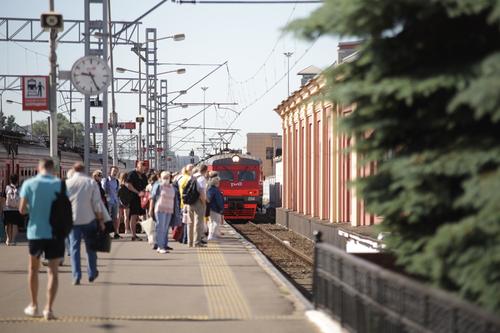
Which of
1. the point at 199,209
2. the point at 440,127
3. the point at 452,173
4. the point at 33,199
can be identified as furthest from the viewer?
the point at 199,209

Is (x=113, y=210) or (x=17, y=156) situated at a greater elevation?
(x=17, y=156)

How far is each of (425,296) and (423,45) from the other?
181 cm

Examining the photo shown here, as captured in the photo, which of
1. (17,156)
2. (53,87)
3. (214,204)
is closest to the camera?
(53,87)

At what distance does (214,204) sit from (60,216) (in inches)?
496

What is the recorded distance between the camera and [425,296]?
21.6ft

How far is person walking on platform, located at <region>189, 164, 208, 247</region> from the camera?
20984 millimetres

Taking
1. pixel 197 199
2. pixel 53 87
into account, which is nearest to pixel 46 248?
pixel 53 87

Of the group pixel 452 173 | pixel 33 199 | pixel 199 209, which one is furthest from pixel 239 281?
pixel 452 173

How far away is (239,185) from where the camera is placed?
145 feet

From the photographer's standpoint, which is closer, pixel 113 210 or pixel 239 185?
pixel 113 210

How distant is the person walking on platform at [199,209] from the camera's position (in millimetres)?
20984

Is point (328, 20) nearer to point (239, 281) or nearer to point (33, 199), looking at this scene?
point (33, 199)

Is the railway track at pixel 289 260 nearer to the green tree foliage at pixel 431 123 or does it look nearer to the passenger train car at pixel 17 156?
the passenger train car at pixel 17 156

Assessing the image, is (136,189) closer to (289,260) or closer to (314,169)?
(289,260)
